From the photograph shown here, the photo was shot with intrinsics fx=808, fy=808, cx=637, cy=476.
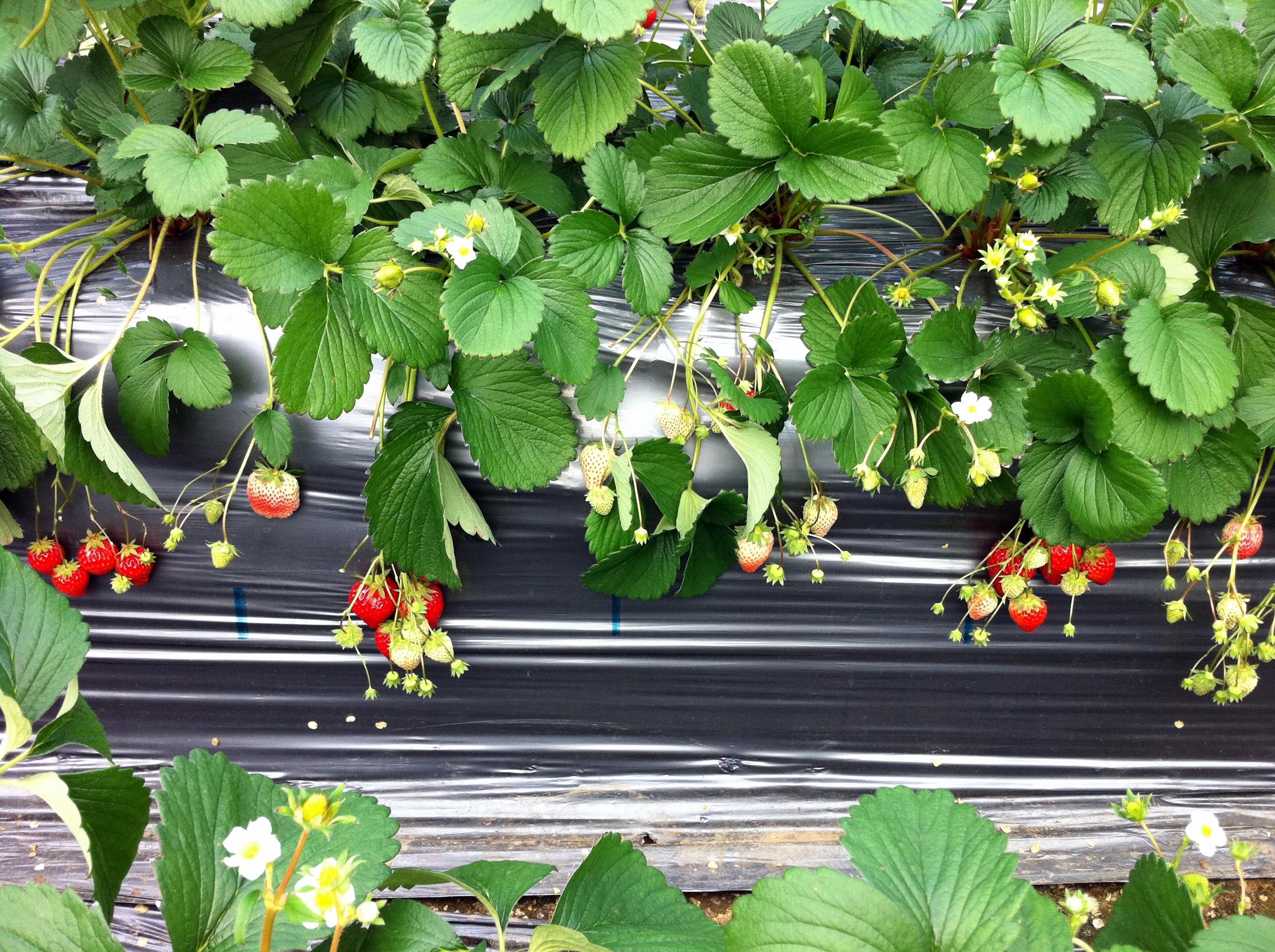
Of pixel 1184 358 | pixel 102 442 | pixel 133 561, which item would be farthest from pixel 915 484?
pixel 133 561

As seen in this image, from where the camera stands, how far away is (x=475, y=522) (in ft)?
3.16

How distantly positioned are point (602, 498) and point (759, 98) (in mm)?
427

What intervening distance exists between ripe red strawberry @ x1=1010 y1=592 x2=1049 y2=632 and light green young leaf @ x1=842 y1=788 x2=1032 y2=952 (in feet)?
1.93

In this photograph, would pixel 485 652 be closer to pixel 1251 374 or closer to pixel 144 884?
pixel 144 884

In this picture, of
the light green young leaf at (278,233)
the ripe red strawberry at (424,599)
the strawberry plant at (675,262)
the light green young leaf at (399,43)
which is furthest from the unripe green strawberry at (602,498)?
the light green young leaf at (399,43)

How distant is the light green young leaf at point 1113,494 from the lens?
799mm

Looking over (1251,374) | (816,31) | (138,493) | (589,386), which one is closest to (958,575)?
(1251,374)

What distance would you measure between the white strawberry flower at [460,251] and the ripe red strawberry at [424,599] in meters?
0.41

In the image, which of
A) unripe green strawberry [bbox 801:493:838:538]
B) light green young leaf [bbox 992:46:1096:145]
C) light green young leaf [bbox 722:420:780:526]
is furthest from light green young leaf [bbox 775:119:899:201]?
unripe green strawberry [bbox 801:493:838:538]

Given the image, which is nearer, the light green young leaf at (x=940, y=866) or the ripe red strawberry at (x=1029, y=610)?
the light green young leaf at (x=940, y=866)

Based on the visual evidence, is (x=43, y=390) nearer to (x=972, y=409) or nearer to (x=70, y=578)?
(x=70, y=578)

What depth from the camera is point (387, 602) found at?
1006mm

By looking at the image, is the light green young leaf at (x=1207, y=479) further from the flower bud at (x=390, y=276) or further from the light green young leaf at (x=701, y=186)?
the flower bud at (x=390, y=276)

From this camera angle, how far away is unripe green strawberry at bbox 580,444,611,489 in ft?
2.87
